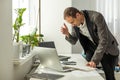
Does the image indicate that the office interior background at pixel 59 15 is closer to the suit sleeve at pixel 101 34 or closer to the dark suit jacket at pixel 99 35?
the dark suit jacket at pixel 99 35

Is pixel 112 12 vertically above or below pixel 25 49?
above

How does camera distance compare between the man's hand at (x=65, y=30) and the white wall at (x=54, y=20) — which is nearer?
the man's hand at (x=65, y=30)

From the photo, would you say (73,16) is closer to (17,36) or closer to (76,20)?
(76,20)

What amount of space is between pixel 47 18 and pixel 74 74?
209 centimetres

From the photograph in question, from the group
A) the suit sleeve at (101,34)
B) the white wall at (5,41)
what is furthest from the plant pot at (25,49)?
the suit sleeve at (101,34)

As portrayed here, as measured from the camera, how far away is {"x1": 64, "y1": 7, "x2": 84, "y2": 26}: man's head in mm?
2596

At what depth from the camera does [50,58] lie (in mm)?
2307

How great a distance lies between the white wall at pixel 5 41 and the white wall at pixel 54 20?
226cm

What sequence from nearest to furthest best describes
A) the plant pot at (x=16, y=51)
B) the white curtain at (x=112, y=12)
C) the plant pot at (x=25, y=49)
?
the plant pot at (x=16, y=51) → the plant pot at (x=25, y=49) → the white curtain at (x=112, y=12)

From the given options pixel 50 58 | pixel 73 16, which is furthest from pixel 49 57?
pixel 73 16

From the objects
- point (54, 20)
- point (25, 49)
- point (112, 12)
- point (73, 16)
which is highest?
point (73, 16)

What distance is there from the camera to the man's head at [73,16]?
8.52 ft

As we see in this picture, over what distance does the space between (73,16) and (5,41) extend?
1067 mm

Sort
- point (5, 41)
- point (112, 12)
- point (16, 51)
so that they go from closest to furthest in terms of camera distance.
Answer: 1. point (5, 41)
2. point (16, 51)
3. point (112, 12)
